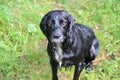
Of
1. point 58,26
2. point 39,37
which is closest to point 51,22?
point 58,26

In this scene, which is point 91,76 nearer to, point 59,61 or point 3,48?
point 59,61

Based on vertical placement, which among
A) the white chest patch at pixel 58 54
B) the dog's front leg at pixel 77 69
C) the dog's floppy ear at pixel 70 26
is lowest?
the dog's front leg at pixel 77 69

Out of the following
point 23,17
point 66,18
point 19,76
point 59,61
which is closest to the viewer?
point 66,18

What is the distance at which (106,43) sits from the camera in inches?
232

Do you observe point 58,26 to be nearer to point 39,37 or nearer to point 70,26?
point 70,26

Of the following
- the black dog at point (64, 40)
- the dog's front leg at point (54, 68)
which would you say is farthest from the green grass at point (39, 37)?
the black dog at point (64, 40)

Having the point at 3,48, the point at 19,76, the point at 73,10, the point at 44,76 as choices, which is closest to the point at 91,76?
the point at 44,76

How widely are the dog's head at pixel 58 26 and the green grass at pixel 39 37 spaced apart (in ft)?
3.54

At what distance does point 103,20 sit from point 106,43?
28.0 inches

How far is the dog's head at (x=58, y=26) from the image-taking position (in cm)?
411

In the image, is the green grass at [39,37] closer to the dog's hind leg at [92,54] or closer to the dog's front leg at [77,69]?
the dog's hind leg at [92,54]

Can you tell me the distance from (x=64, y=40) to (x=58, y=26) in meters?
0.26

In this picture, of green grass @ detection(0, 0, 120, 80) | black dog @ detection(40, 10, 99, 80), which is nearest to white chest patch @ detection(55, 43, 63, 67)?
black dog @ detection(40, 10, 99, 80)

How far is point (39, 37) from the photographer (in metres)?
5.79
